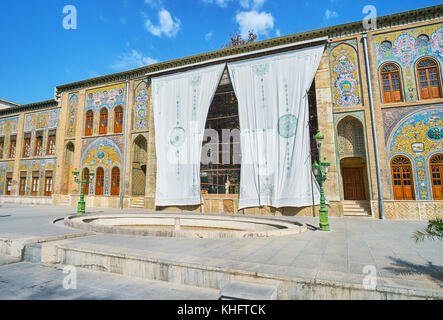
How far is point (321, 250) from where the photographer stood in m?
4.80

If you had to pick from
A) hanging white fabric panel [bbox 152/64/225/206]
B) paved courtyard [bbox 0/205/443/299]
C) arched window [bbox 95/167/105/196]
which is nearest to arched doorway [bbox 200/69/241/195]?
hanging white fabric panel [bbox 152/64/225/206]

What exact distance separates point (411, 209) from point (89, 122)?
18685 mm

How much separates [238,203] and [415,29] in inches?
431

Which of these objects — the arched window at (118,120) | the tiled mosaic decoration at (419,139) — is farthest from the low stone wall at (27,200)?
the tiled mosaic decoration at (419,139)

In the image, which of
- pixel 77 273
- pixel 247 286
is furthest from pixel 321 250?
pixel 77 273

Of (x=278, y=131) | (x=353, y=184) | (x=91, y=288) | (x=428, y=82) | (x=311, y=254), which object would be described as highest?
(x=428, y=82)

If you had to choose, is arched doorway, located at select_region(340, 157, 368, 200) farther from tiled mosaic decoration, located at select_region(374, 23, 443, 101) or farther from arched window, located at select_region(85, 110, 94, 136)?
arched window, located at select_region(85, 110, 94, 136)

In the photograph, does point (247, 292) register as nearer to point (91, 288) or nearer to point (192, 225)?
point (91, 288)

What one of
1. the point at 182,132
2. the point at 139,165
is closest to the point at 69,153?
the point at 139,165

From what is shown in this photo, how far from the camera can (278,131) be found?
38.3ft

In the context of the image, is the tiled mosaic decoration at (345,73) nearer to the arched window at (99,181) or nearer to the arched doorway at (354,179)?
the arched doorway at (354,179)

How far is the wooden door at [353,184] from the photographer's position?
41.5ft

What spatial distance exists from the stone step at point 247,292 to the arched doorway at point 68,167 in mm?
17997
